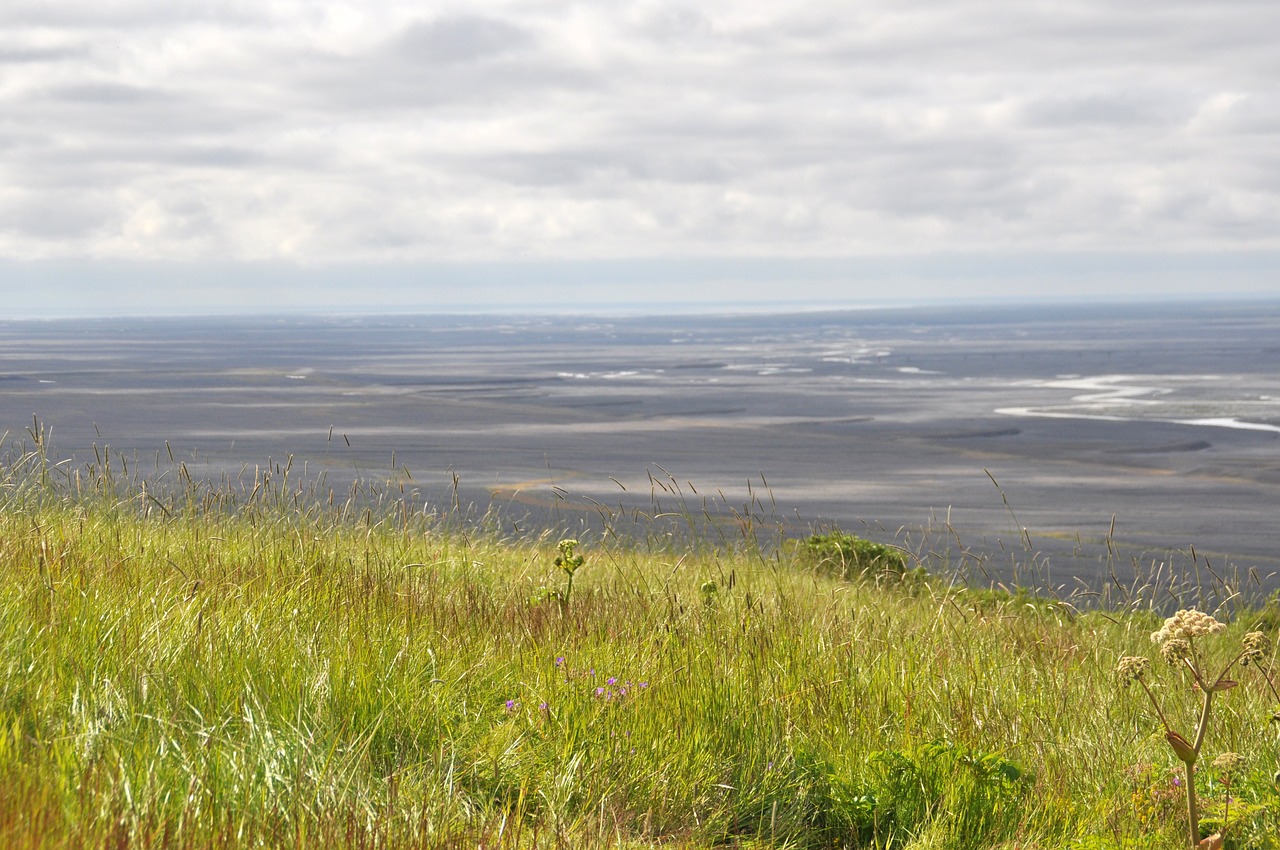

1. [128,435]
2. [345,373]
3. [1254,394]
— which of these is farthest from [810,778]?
[345,373]

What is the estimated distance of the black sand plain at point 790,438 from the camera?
1047 inches

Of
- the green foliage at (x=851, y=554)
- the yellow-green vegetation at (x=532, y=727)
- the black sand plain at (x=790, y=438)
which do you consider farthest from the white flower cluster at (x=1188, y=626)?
the green foliage at (x=851, y=554)

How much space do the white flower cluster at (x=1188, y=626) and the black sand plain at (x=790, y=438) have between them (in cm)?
281

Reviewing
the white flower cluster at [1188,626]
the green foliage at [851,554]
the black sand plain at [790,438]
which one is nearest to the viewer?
the white flower cluster at [1188,626]

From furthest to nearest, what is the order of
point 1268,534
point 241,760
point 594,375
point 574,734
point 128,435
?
point 594,375 < point 128,435 < point 1268,534 < point 574,734 < point 241,760

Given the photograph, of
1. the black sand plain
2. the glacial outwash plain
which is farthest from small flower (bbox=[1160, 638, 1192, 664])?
the black sand plain

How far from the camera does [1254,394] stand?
201ft

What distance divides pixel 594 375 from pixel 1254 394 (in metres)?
45.7

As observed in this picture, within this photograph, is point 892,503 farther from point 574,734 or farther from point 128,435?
point 128,435

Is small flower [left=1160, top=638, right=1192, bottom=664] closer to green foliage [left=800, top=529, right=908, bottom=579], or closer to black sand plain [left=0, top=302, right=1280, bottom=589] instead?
black sand plain [left=0, top=302, right=1280, bottom=589]

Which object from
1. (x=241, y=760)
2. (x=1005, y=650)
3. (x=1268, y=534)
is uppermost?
(x=241, y=760)

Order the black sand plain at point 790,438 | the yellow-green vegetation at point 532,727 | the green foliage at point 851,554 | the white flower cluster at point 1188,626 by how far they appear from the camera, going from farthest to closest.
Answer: the black sand plain at point 790,438 < the green foliage at point 851,554 < the white flower cluster at point 1188,626 < the yellow-green vegetation at point 532,727

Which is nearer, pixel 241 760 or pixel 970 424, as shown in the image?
pixel 241 760

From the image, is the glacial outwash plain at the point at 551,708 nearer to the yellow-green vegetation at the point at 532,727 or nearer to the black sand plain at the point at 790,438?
the yellow-green vegetation at the point at 532,727
